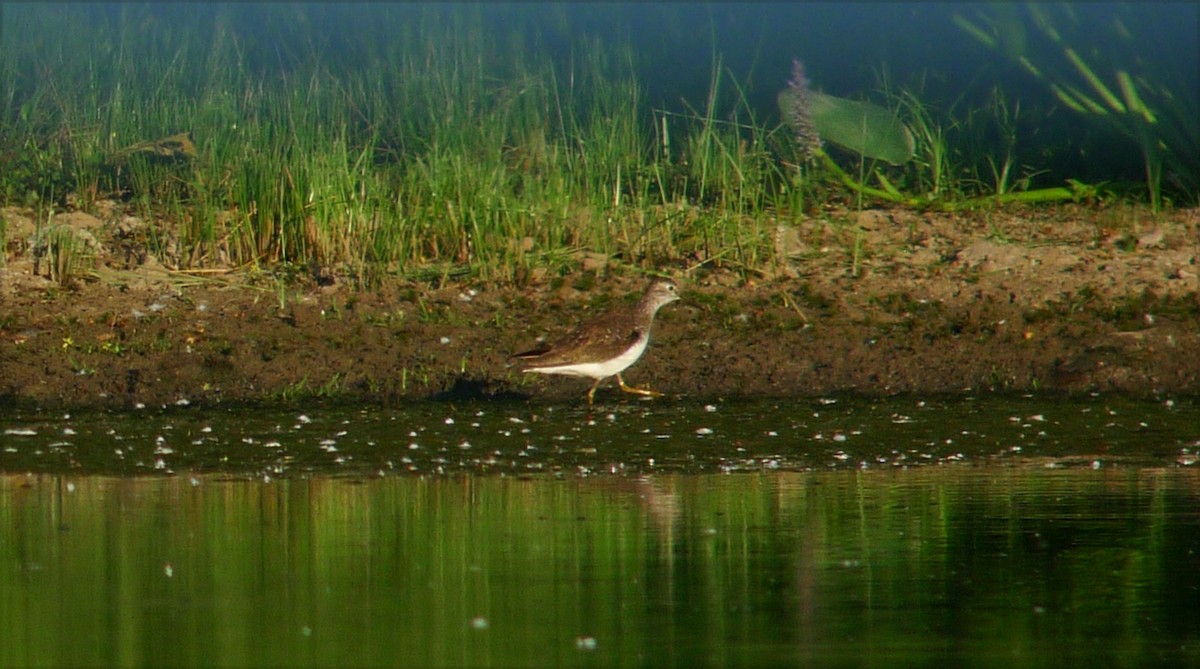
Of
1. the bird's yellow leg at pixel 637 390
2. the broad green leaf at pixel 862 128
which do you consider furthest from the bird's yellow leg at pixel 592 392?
the broad green leaf at pixel 862 128

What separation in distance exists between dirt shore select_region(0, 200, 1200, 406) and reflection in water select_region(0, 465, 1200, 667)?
2.22 m

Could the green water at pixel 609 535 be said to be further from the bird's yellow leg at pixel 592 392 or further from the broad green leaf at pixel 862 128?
the broad green leaf at pixel 862 128

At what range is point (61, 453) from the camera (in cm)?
869

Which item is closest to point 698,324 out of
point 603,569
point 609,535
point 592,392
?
point 592,392

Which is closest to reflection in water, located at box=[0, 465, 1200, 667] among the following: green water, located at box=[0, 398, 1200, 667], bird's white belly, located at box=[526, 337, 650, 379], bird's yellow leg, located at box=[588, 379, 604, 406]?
green water, located at box=[0, 398, 1200, 667]

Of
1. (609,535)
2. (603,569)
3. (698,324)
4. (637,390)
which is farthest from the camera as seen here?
(698,324)

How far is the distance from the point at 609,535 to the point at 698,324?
14.8 feet

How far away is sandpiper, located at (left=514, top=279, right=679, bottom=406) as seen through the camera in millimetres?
10016

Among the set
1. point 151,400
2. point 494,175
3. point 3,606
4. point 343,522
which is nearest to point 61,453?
point 151,400

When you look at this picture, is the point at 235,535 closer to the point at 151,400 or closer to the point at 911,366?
the point at 151,400

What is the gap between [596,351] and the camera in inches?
394

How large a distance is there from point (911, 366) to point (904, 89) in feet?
12.0

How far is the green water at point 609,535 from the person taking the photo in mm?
5332

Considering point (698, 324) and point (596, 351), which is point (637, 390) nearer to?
point (596, 351)
